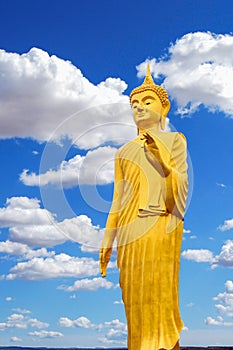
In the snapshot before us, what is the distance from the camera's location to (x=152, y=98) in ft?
38.9

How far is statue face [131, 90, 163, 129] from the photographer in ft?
38.6

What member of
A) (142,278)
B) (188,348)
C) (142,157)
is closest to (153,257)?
(142,278)

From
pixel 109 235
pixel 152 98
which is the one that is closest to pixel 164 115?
pixel 152 98

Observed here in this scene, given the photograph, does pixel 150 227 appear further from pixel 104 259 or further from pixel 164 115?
pixel 164 115

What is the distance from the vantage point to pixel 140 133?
39.1 ft

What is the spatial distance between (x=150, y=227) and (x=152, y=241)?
0.82 ft

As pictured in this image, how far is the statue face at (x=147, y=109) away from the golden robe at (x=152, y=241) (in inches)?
14.8

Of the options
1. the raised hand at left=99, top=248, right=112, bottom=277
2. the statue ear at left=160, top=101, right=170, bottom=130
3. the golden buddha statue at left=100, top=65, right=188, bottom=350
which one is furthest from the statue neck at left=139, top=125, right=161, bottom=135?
the raised hand at left=99, top=248, right=112, bottom=277

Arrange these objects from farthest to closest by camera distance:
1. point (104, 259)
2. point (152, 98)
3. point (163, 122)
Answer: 1. point (163, 122)
2. point (152, 98)
3. point (104, 259)

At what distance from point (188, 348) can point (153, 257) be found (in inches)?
195

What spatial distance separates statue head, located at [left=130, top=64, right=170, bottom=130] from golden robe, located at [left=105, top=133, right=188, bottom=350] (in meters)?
0.54

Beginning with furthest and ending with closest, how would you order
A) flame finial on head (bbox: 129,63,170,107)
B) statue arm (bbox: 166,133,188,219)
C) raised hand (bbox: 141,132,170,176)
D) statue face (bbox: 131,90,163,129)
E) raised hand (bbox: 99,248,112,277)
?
flame finial on head (bbox: 129,63,170,107)
statue face (bbox: 131,90,163,129)
raised hand (bbox: 99,248,112,277)
statue arm (bbox: 166,133,188,219)
raised hand (bbox: 141,132,170,176)

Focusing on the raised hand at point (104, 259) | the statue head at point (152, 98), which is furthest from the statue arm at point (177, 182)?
the raised hand at point (104, 259)

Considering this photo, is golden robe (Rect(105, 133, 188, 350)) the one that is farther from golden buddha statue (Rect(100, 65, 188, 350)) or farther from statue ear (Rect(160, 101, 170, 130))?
statue ear (Rect(160, 101, 170, 130))
